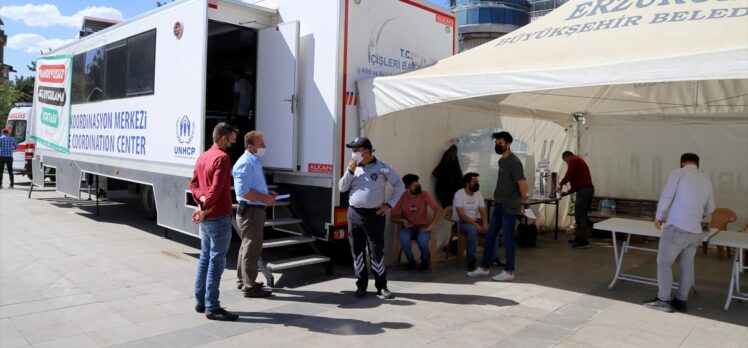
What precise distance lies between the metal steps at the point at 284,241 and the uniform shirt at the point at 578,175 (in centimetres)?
464

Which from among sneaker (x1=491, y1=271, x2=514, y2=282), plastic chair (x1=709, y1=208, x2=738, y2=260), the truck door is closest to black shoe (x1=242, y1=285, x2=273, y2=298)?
the truck door

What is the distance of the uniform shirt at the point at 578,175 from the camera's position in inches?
325

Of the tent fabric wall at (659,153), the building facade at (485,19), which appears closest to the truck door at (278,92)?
the tent fabric wall at (659,153)

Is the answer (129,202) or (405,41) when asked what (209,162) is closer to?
(405,41)

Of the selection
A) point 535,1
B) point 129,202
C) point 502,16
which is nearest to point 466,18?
point 502,16

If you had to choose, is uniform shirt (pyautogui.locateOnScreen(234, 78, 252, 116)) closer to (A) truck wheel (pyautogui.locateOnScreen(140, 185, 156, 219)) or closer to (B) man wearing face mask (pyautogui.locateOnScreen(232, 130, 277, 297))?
(B) man wearing face mask (pyautogui.locateOnScreen(232, 130, 277, 297))

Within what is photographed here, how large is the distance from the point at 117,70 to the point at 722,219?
8999 mm

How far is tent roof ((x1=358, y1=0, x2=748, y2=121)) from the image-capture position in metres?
3.71

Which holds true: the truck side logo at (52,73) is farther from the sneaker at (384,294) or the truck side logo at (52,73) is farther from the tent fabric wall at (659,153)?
the tent fabric wall at (659,153)

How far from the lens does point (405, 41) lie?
6.37 metres

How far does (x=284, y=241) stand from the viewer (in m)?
5.53

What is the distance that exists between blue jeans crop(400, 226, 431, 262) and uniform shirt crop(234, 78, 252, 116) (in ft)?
8.38

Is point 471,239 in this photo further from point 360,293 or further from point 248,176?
point 248,176

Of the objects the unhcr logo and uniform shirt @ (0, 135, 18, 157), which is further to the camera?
uniform shirt @ (0, 135, 18, 157)
